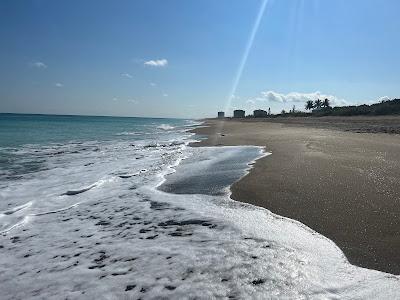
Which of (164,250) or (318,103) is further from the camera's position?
(318,103)

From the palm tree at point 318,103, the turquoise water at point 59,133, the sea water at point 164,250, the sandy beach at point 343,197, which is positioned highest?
the palm tree at point 318,103

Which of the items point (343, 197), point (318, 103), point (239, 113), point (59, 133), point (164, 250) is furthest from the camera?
point (239, 113)

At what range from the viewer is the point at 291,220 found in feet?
15.2

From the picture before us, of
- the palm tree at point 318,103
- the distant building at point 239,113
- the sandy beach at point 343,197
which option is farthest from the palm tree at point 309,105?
the sandy beach at point 343,197

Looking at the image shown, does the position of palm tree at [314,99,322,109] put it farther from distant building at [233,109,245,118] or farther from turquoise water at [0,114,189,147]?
turquoise water at [0,114,189,147]

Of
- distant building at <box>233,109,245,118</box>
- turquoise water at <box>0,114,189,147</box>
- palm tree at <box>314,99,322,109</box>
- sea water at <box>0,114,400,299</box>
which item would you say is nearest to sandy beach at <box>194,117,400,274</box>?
sea water at <box>0,114,400,299</box>

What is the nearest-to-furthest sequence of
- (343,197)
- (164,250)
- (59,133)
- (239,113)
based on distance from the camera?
1. (164,250)
2. (343,197)
3. (59,133)
4. (239,113)

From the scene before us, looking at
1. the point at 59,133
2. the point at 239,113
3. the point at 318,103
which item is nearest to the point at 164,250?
the point at 59,133

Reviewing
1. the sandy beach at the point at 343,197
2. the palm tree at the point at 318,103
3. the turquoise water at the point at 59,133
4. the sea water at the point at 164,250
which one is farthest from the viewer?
the palm tree at the point at 318,103

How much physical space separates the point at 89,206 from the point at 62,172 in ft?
13.9

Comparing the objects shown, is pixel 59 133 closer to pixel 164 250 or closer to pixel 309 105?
pixel 164 250

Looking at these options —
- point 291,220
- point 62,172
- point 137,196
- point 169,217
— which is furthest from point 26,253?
point 62,172

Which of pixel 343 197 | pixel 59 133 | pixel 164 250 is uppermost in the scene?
pixel 343 197

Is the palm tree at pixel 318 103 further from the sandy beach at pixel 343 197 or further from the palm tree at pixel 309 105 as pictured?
the sandy beach at pixel 343 197
